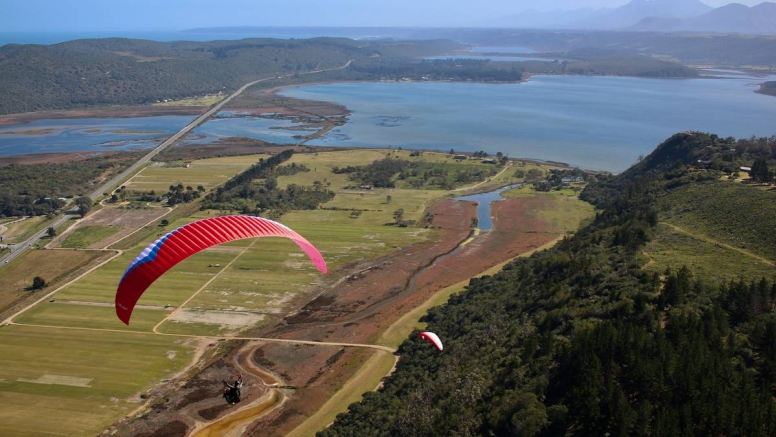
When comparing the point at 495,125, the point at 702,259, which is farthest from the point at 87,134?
the point at 702,259

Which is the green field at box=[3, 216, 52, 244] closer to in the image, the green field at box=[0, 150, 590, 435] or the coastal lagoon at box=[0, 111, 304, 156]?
the green field at box=[0, 150, 590, 435]

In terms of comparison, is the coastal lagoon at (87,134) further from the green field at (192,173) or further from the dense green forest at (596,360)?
the dense green forest at (596,360)

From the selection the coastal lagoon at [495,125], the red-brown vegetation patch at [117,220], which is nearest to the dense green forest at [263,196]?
the red-brown vegetation patch at [117,220]

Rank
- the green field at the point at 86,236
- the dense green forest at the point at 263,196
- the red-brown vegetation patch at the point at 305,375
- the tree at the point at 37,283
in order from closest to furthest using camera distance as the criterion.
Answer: the red-brown vegetation patch at the point at 305,375, the tree at the point at 37,283, the green field at the point at 86,236, the dense green forest at the point at 263,196

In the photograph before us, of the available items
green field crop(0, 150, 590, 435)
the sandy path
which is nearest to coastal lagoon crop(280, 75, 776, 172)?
green field crop(0, 150, 590, 435)

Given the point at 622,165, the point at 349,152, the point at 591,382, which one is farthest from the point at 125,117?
the point at 591,382

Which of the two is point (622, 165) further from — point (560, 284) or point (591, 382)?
point (591, 382)

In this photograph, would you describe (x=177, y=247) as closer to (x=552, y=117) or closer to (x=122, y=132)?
(x=122, y=132)
